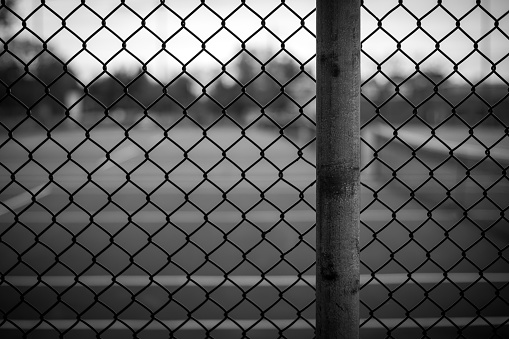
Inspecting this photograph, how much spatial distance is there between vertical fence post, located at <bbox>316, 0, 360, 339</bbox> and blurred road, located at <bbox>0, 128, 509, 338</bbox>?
1.50 feet

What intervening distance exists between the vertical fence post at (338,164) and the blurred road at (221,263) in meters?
0.46

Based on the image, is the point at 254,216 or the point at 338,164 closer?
the point at 338,164

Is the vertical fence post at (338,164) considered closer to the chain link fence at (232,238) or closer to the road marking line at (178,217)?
the chain link fence at (232,238)

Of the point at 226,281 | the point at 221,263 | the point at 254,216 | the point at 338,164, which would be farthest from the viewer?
the point at 254,216

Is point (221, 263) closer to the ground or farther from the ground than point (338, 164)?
closer to the ground

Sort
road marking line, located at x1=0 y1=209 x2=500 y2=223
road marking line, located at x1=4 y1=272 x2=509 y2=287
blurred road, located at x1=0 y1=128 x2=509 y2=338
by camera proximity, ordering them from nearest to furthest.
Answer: blurred road, located at x1=0 y1=128 x2=509 y2=338 → road marking line, located at x1=4 y1=272 x2=509 y2=287 → road marking line, located at x1=0 y1=209 x2=500 y2=223

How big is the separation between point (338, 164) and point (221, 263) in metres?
5.05

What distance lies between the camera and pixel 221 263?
6.00m

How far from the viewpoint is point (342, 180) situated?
122 cm

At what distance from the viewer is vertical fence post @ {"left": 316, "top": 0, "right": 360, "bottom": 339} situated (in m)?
1.21

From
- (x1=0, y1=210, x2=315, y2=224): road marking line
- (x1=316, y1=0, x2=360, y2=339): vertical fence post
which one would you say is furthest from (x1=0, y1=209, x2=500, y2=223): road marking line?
(x1=316, y1=0, x2=360, y2=339): vertical fence post

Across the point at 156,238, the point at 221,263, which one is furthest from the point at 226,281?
the point at 156,238

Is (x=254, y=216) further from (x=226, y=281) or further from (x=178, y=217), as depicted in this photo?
(x=226, y=281)

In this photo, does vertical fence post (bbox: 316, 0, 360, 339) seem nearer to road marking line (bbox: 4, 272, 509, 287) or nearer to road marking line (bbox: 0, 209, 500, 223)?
road marking line (bbox: 4, 272, 509, 287)
